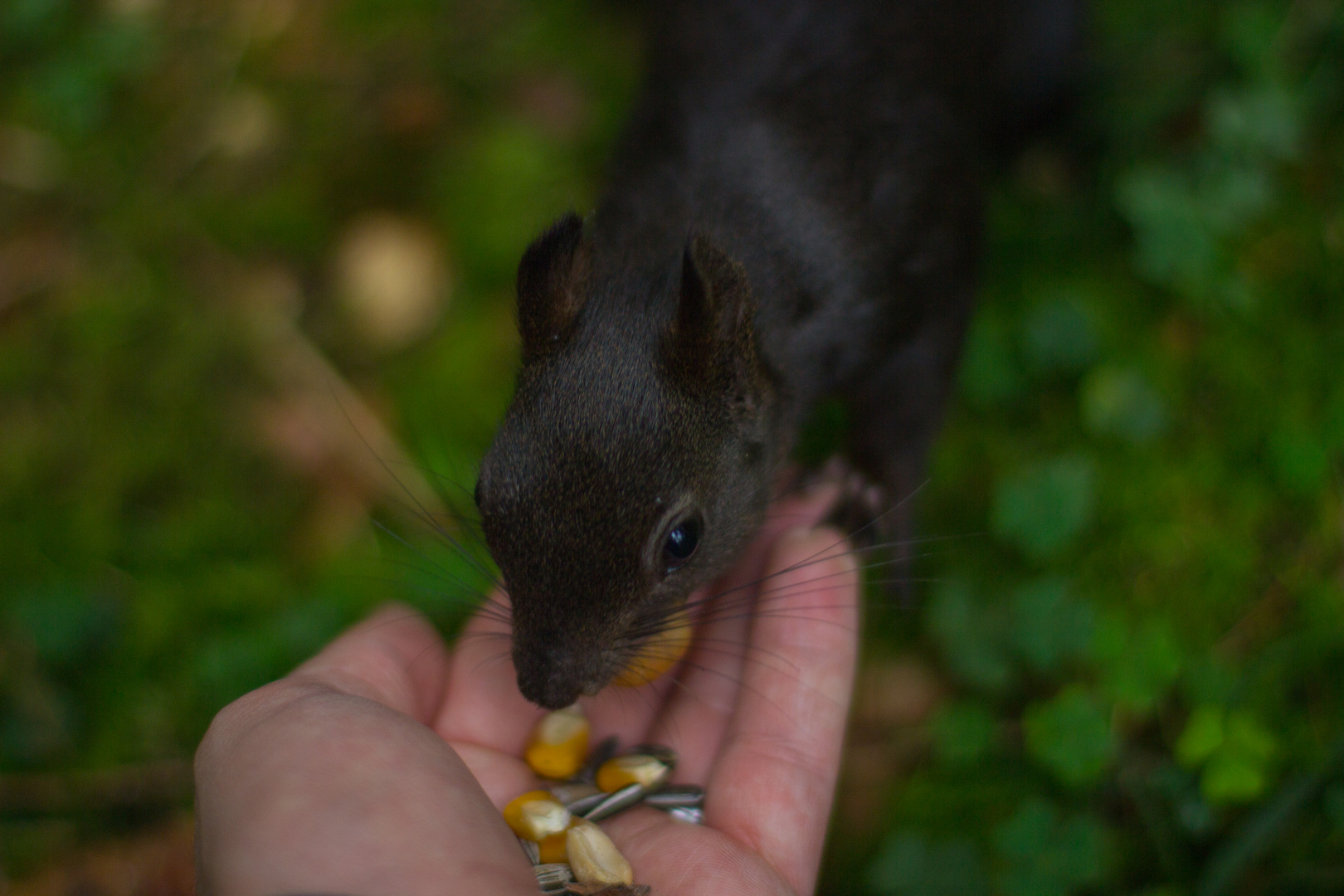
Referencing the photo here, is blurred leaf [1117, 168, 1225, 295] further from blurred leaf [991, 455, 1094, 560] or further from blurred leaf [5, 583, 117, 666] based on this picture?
blurred leaf [5, 583, 117, 666]

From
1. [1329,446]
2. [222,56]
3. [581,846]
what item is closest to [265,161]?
[222,56]

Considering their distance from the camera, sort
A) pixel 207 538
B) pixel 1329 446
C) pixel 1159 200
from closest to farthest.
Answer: pixel 1329 446
pixel 1159 200
pixel 207 538

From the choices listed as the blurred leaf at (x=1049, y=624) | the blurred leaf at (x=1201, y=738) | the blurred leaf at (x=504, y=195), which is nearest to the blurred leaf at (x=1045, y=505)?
the blurred leaf at (x=1049, y=624)

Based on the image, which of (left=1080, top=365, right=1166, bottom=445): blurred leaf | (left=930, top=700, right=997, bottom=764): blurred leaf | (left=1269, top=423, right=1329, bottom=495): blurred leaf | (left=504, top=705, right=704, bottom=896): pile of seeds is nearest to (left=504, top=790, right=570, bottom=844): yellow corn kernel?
(left=504, top=705, right=704, bottom=896): pile of seeds

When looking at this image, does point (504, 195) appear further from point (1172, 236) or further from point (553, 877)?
point (553, 877)

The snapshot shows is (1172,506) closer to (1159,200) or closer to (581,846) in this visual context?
(1159,200)

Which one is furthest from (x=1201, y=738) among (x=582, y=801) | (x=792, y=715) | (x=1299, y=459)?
(x=582, y=801)
